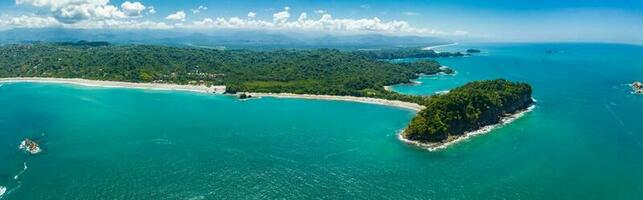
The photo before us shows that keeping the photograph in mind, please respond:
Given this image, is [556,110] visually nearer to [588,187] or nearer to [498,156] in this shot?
[498,156]

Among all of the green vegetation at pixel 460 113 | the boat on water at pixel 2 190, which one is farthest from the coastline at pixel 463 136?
the boat on water at pixel 2 190

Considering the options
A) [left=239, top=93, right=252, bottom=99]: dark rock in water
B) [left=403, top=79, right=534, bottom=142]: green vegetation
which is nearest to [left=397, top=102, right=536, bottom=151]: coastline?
[left=403, top=79, right=534, bottom=142]: green vegetation

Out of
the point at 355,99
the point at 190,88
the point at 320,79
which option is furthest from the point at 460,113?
the point at 190,88

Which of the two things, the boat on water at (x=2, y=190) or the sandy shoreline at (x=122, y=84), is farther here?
the sandy shoreline at (x=122, y=84)

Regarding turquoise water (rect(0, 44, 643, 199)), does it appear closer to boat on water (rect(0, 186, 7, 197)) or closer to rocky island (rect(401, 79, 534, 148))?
boat on water (rect(0, 186, 7, 197))

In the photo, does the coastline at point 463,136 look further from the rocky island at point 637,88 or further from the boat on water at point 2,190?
the boat on water at point 2,190

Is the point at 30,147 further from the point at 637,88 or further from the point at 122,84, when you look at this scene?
the point at 637,88
